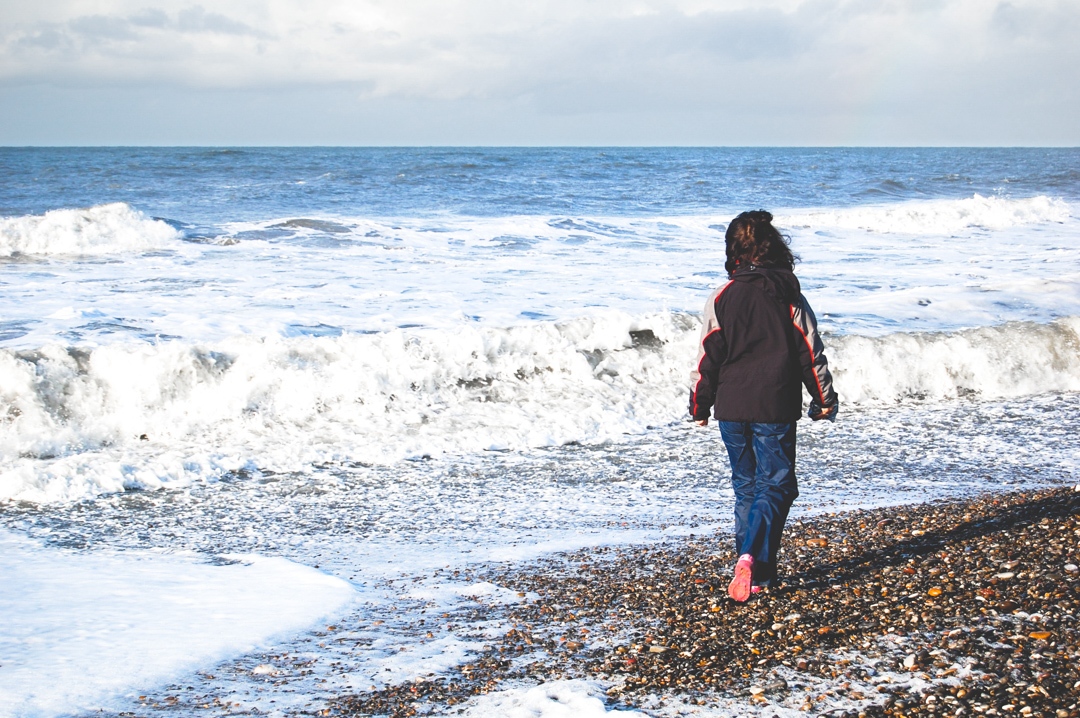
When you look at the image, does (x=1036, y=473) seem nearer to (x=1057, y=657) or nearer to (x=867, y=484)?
(x=867, y=484)

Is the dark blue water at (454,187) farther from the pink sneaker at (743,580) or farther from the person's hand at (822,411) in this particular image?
the person's hand at (822,411)

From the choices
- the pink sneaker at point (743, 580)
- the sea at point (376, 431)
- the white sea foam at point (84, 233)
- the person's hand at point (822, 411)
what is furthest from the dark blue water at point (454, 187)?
the person's hand at point (822, 411)

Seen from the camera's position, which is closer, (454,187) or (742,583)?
(742,583)

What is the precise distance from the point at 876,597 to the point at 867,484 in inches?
97.8

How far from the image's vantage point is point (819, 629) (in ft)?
10.5

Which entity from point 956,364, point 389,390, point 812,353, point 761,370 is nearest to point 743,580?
point 761,370

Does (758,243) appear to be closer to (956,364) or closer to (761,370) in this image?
(761,370)

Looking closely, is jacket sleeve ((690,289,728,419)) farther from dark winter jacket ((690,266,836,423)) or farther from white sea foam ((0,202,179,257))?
white sea foam ((0,202,179,257))

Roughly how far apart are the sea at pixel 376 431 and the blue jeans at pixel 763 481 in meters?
1.03

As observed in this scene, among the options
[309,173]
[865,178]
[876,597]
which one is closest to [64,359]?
[876,597]

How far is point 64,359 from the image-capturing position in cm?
793

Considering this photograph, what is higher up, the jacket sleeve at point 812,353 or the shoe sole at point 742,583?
the jacket sleeve at point 812,353

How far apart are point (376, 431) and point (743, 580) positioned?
4400mm

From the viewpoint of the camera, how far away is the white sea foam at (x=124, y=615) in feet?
9.98
